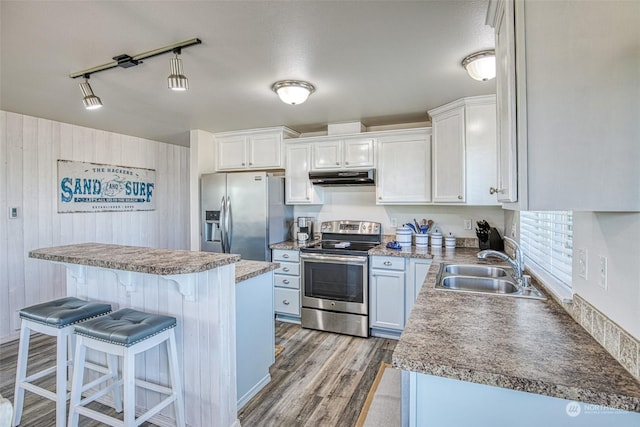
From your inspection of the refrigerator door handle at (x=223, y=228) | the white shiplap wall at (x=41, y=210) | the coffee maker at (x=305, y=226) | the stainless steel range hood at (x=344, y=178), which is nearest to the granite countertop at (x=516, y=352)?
the stainless steel range hood at (x=344, y=178)

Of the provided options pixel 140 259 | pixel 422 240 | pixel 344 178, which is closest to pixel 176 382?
pixel 140 259

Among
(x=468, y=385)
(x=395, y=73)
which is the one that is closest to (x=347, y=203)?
(x=395, y=73)

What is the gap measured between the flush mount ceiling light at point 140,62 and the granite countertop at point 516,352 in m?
1.74

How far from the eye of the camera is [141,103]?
9.64 ft

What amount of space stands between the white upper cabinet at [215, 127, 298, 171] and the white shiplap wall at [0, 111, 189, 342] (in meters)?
1.27

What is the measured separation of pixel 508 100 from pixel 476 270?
1.71 m

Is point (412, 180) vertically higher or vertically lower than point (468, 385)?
higher

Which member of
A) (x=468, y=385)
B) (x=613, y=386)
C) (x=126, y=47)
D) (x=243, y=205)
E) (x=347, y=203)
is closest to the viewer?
(x=613, y=386)

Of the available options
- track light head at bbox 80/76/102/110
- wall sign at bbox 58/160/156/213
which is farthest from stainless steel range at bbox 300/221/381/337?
wall sign at bbox 58/160/156/213

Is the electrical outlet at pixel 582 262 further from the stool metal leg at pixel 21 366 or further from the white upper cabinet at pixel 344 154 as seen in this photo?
the stool metal leg at pixel 21 366

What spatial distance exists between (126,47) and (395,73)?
1711 millimetres

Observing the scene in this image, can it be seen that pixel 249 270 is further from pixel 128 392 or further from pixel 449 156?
pixel 449 156

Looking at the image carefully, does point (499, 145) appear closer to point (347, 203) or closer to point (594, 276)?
point (594, 276)

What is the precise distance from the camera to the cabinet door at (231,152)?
4.06 m
